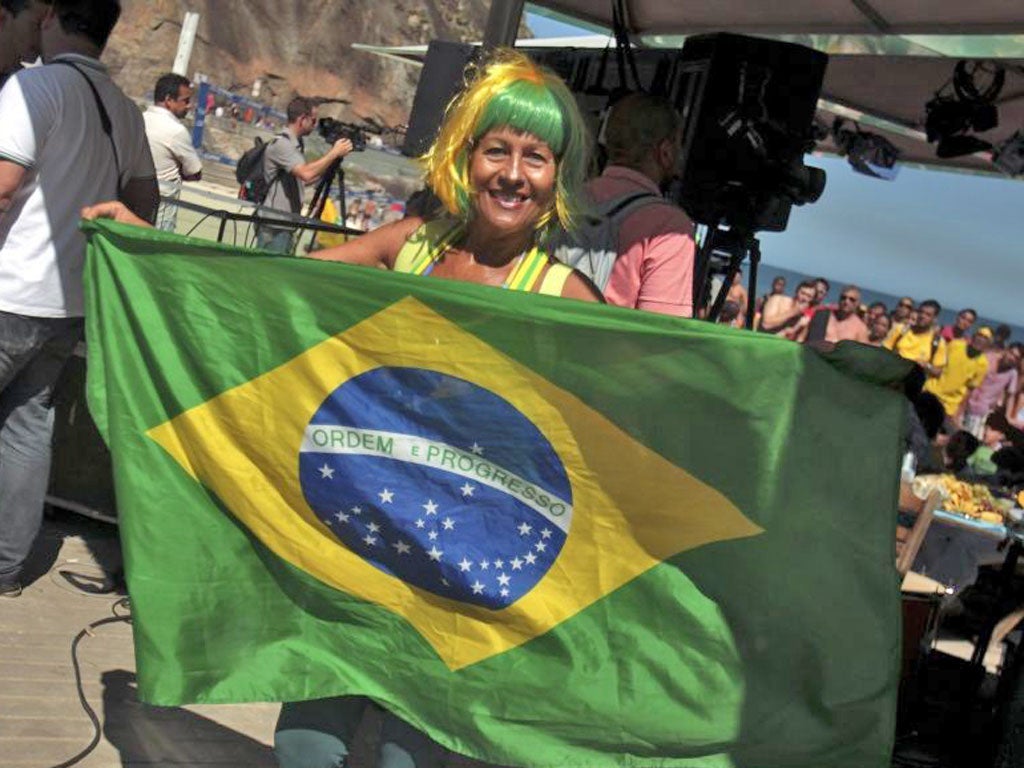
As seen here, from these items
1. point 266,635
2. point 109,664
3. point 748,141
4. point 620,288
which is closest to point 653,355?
point 266,635

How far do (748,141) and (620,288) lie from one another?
2370 mm

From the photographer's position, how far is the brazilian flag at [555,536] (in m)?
2.77

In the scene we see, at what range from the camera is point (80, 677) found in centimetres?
424

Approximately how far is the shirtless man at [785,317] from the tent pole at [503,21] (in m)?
7.70

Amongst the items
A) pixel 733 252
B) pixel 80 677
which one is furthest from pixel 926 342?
pixel 80 677

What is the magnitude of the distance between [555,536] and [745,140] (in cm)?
385

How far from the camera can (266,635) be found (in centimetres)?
296

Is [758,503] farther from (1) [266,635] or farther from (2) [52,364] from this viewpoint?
(2) [52,364]

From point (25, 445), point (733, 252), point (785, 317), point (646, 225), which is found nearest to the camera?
point (646, 225)

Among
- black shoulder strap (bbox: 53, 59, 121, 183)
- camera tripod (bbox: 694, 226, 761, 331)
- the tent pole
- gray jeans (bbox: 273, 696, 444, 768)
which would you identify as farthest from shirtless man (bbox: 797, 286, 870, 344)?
gray jeans (bbox: 273, 696, 444, 768)

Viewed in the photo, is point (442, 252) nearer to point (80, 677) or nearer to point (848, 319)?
point (80, 677)

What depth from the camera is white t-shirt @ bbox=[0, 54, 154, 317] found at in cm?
437

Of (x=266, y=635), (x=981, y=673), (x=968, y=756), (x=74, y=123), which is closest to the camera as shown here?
(x=266, y=635)

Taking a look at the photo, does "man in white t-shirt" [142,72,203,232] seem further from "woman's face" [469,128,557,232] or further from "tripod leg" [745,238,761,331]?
"woman's face" [469,128,557,232]
